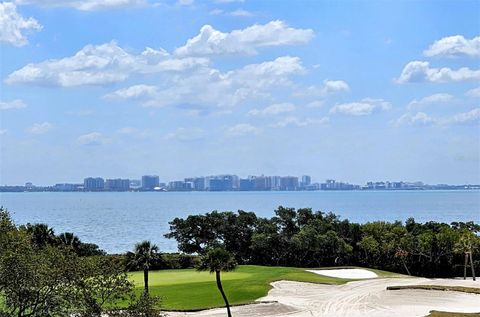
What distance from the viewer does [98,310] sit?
33.5 m

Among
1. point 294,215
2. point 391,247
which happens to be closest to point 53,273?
point 391,247

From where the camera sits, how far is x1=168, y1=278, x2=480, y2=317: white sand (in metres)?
50.2

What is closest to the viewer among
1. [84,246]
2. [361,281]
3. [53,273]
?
[53,273]

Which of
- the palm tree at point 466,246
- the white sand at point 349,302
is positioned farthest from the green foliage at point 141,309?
the palm tree at point 466,246

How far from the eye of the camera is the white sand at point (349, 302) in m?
50.2

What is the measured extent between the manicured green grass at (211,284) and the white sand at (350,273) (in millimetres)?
1715

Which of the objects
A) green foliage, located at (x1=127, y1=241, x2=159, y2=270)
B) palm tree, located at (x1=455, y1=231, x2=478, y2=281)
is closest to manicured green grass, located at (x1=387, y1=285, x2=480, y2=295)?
palm tree, located at (x1=455, y1=231, x2=478, y2=281)

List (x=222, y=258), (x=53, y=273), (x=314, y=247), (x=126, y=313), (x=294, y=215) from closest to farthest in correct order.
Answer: (x=53, y=273) → (x=126, y=313) → (x=222, y=258) → (x=314, y=247) → (x=294, y=215)

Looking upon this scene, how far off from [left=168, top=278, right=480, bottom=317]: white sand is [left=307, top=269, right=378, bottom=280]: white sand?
24.9 feet

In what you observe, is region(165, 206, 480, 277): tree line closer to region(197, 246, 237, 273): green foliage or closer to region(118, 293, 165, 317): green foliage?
region(197, 246, 237, 273): green foliage

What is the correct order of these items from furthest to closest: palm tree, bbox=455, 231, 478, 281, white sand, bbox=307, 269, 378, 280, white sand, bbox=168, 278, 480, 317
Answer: palm tree, bbox=455, 231, 478, 281
white sand, bbox=307, 269, 378, 280
white sand, bbox=168, 278, 480, 317

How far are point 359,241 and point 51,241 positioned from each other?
38866 millimetres

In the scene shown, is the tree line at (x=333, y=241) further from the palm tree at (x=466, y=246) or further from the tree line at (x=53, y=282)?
the tree line at (x=53, y=282)

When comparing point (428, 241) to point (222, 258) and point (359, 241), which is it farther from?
point (222, 258)
